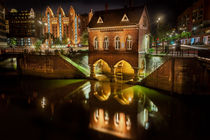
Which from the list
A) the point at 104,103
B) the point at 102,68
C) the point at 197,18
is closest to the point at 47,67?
the point at 102,68

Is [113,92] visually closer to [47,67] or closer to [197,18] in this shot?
[47,67]

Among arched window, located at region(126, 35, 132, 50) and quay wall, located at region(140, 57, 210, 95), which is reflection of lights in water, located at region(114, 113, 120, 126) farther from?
arched window, located at region(126, 35, 132, 50)

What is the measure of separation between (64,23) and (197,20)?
79408 mm

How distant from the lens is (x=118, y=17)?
27531mm

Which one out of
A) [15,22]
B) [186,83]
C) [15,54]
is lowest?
[186,83]

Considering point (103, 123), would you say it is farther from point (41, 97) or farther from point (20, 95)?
point (20, 95)

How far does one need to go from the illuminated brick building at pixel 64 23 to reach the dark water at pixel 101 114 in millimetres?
77084

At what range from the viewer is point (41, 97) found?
22281 millimetres

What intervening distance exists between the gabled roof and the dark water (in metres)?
12.0

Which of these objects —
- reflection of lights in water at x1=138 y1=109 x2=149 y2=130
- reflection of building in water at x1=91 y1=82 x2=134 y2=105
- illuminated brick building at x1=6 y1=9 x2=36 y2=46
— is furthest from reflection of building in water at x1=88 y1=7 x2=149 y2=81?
illuminated brick building at x1=6 y1=9 x2=36 y2=46

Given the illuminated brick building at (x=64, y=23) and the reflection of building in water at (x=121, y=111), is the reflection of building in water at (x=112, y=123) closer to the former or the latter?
the reflection of building in water at (x=121, y=111)

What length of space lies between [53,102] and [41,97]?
3.50 metres

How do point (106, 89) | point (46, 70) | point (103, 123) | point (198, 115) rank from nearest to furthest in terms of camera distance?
point (103, 123) → point (198, 115) → point (106, 89) → point (46, 70)

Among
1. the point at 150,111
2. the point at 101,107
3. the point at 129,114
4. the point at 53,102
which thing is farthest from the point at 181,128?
the point at 53,102
